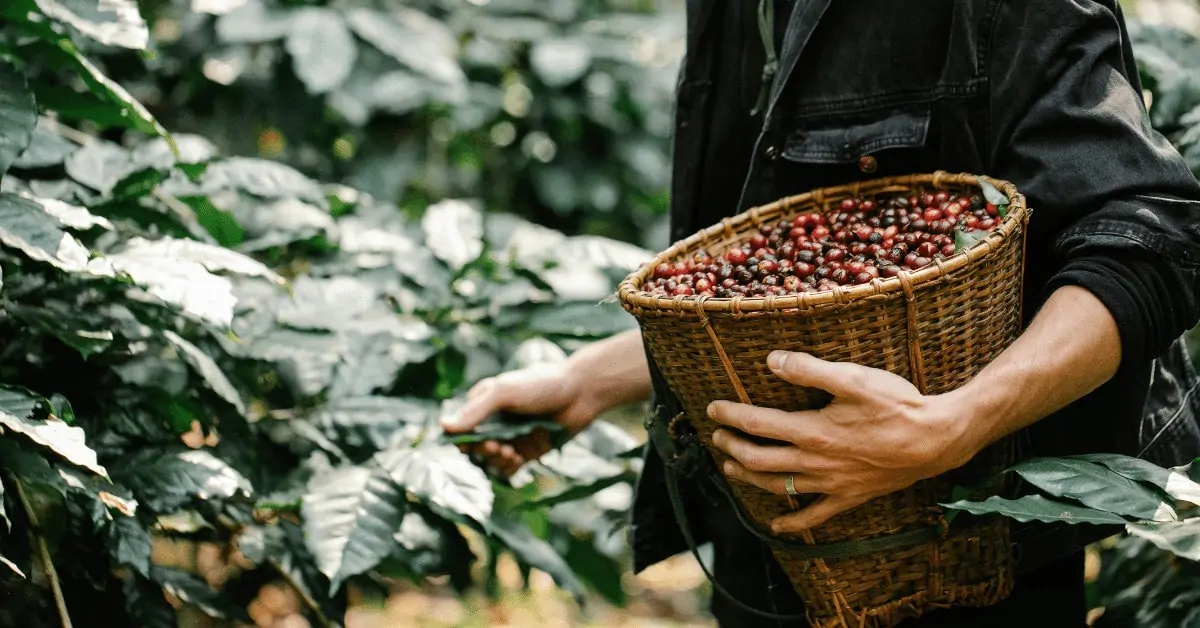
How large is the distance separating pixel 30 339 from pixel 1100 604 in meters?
1.42

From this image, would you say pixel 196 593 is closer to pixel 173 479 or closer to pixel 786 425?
pixel 173 479

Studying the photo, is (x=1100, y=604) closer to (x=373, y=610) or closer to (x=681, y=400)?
(x=681, y=400)

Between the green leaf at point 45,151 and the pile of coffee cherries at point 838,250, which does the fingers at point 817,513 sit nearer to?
the pile of coffee cherries at point 838,250

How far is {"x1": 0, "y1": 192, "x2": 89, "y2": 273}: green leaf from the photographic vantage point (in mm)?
1054

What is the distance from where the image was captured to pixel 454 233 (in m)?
1.74

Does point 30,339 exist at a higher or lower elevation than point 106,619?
higher

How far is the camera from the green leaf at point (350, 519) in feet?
3.97

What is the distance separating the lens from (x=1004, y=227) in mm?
965

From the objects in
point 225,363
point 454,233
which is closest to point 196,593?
point 225,363

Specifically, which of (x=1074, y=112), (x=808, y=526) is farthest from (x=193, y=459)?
(x=1074, y=112)

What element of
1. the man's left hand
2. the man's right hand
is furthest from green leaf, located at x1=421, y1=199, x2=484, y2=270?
the man's left hand

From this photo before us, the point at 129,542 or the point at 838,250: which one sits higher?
the point at 838,250

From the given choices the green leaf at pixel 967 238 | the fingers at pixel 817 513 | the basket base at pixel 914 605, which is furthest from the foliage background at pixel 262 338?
the green leaf at pixel 967 238

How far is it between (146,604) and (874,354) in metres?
0.89
